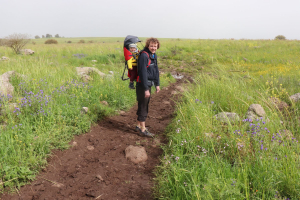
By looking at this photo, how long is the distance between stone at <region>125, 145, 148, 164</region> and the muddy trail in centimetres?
8

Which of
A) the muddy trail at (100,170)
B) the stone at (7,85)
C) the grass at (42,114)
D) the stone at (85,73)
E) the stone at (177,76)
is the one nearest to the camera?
the muddy trail at (100,170)

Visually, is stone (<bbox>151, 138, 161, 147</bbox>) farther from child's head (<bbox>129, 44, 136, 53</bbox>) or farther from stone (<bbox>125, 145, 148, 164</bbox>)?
child's head (<bbox>129, 44, 136, 53</bbox>)

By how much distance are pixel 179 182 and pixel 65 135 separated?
101 inches

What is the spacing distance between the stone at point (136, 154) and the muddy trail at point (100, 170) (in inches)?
3.2

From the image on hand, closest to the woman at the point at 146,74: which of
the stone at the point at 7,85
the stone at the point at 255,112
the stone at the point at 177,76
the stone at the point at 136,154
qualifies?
the stone at the point at 136,154

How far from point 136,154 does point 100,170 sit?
28.2 inches

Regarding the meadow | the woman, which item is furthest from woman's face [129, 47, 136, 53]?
the meadow

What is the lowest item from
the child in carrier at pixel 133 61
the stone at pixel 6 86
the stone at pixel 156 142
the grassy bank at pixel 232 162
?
the stone at pixel 156 142

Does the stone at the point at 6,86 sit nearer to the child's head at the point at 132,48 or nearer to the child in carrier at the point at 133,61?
the child in carrier at the point at 133,61

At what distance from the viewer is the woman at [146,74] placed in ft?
13.1

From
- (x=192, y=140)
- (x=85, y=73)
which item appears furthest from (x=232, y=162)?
(x=85, y=73)

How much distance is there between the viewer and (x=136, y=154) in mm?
3691

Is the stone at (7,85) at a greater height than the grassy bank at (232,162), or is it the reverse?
the stone at (7,85)

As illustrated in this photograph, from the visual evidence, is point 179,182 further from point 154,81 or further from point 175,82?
point 175,82
